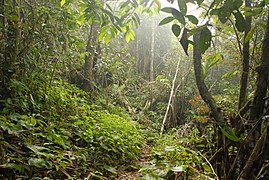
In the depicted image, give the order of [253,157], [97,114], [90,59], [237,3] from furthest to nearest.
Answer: [90,59] < [97,114] < [253,157] < [237,3]

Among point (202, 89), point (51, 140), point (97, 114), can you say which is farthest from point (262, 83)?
point (97, 114)

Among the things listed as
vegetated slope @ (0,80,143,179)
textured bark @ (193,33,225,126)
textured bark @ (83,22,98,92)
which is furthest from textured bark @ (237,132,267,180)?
textured bark @ (83,22,98,92)

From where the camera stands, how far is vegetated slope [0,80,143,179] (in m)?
1.80

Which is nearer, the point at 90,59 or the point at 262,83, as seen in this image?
the point at 262,83

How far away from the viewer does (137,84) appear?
10633 mm

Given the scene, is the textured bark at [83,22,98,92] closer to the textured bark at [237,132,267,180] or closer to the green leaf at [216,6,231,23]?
the textured bark at [237,132,267,180]

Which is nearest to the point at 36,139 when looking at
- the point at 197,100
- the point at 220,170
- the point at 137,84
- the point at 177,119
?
the point at 220,170

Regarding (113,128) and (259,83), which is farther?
(113,128)

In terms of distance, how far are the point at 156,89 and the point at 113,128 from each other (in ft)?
18.8

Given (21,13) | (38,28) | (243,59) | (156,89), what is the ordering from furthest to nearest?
(156,89) → (38,28) → (21,13) → (243,59)

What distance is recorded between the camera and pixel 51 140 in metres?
2.16

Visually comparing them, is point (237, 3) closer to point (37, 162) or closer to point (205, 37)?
point (205, 37)

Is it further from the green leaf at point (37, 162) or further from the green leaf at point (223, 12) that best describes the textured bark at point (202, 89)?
the green leaf at point (37, 162)

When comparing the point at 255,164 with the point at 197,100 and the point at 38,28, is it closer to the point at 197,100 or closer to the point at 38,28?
the point at 38,28
